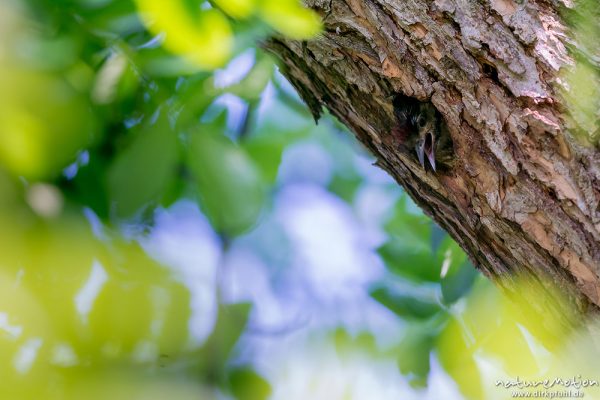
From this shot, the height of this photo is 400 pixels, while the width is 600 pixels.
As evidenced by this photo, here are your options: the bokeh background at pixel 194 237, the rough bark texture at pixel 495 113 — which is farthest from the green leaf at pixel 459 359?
the rough bark texture at pixel 495 113

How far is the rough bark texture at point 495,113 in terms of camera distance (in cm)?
86

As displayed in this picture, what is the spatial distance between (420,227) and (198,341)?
0.63 meters

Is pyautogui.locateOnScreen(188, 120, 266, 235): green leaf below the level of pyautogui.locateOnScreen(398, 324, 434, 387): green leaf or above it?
above

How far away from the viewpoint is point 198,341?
1.04 metres

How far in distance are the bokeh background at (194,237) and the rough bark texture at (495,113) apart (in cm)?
8

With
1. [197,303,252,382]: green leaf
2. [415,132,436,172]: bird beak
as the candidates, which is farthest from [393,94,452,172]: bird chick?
[197,303,252,382]: green leaf

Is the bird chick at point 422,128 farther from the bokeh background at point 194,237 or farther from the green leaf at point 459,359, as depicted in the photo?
the green leaf at point 459,359

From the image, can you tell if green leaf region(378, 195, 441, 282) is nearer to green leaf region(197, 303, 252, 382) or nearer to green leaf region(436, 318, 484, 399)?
green leaf region(436, 318, 484, 399)

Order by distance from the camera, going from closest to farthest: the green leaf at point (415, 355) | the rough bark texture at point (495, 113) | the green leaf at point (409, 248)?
the rough bark texture at point (495, 113)
the green leaf at point (415, 355)
the green leaf at point (409, 248)

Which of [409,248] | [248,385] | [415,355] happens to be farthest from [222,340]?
[409,248]

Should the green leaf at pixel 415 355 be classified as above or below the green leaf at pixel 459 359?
below

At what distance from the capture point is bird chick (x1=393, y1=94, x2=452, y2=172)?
94 centimetres

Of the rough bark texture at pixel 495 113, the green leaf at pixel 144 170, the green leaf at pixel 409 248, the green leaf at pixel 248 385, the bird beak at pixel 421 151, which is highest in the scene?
the rough bark texture at pixel 495 113

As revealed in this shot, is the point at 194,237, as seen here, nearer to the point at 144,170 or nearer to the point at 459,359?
the point at 144,170
